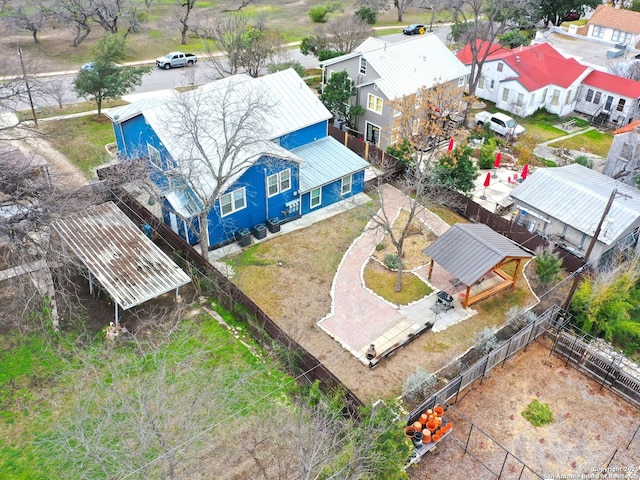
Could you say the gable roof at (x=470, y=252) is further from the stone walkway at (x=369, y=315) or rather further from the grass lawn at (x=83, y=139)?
the grass lawn at (x=83, y=139)

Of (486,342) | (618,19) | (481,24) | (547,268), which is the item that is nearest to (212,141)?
(486,342)

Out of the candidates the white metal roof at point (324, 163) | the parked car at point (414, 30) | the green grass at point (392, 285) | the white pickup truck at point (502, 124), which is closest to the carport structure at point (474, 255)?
the green grass at point (392, 285)

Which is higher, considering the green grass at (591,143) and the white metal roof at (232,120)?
the white metal roof at (232,120)

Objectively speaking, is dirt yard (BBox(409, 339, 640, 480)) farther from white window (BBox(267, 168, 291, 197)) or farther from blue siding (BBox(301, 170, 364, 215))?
white window (BBox(267, 168, 291, 197))

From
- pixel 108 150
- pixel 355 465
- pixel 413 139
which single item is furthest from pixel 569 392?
pixel 108 150

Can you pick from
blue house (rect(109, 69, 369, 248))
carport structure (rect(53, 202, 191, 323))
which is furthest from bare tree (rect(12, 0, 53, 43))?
carport structure (rect(53, 202, 191, 323))

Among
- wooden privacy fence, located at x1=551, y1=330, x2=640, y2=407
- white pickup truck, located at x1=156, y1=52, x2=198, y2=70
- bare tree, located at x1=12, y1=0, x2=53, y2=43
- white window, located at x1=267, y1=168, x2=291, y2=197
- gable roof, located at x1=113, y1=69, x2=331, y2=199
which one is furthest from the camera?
bare tree, located at x1=12, y1=0, x2=53, y2=43

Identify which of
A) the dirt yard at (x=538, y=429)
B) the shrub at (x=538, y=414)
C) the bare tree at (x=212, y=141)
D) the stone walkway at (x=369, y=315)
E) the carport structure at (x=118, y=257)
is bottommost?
the dirt yard at (x=538, y=429)

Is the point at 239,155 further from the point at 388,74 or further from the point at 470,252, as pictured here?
the point at 388,74
